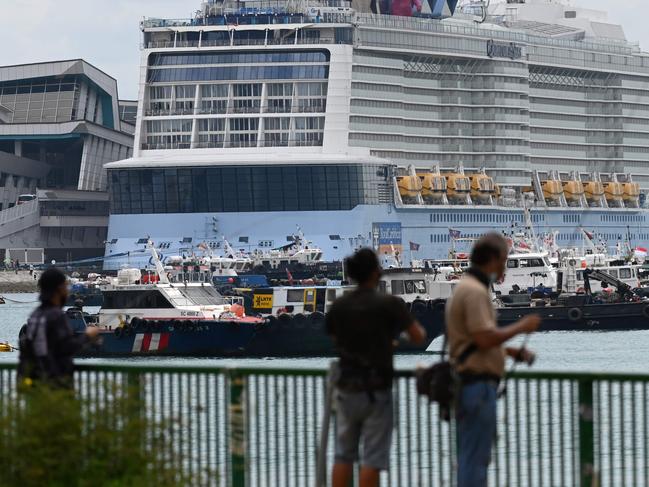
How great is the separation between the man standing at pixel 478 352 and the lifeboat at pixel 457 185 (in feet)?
381

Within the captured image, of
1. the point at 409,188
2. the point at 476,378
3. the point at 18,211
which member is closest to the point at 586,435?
the point at 476,378

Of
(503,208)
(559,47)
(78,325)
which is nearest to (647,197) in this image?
(559,47)

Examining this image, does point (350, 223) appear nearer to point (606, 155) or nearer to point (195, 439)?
point (606, 155)

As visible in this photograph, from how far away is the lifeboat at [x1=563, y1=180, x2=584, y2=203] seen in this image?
142 m

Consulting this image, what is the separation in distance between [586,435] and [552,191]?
128 metres

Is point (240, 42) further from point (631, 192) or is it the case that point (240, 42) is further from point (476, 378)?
point (476, 378)

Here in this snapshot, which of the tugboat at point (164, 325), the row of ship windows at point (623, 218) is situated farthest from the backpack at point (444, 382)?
the row of ship windows at point (623, 218)

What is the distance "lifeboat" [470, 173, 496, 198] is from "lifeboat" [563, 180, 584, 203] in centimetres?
1094

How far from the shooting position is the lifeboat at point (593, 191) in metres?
144

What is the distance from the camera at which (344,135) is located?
Result: 12225cm

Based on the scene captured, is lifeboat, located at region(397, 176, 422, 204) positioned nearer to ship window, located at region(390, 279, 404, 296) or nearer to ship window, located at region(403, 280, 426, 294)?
ship window, located at region(403, 280, 426, 294)

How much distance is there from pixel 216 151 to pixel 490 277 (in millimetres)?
108214

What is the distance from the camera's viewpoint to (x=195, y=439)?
48.0 ft

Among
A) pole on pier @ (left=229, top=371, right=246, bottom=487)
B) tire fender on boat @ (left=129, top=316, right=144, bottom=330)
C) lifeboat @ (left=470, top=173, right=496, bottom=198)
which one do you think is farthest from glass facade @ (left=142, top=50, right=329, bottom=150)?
pole on pier @ (left=229, top=371, right=246, bottom=487)
